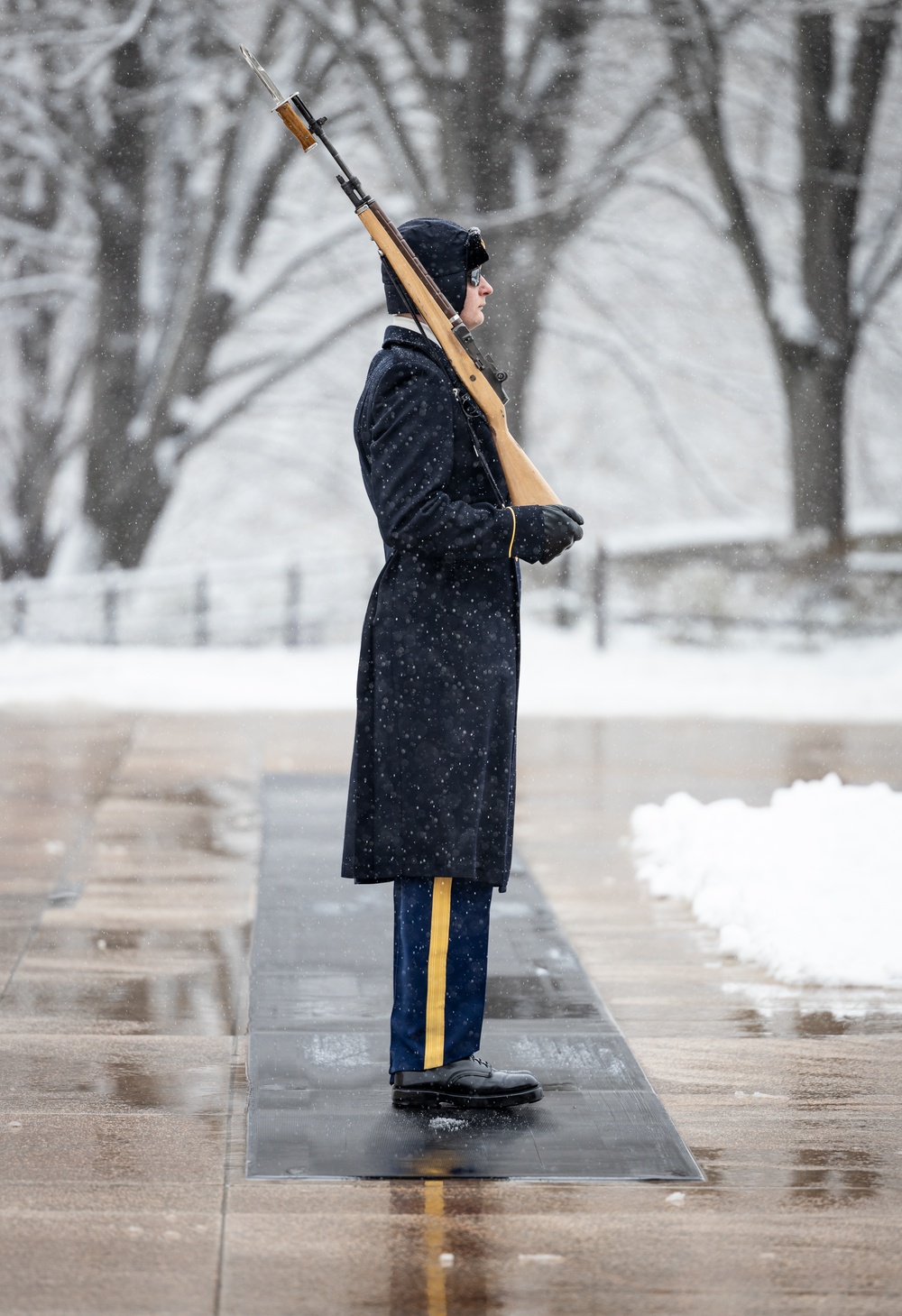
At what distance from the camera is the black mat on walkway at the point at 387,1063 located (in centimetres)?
328

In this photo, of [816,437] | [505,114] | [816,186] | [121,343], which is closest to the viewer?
[816,437]

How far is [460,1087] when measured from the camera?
11.6 ft

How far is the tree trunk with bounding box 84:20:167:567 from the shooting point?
55.7ft

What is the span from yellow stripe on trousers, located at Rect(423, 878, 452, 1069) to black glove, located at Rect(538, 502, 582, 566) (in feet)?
2.29

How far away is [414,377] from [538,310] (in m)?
14.4

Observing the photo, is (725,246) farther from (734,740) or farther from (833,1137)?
(833,1137)

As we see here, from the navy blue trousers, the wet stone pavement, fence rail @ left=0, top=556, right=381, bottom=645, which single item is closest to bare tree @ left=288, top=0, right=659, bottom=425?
fence rail @ left=0, top=556, right=381, bottom=645

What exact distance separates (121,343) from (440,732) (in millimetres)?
Result: 14370

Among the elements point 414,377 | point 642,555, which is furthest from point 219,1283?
point 642,555

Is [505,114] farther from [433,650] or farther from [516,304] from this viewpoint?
[433,650]

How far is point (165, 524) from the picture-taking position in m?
24.8

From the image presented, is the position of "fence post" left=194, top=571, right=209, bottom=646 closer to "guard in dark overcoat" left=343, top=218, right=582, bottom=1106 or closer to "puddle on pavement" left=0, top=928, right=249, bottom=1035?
"puddle on pavement" left=0, top=928, right=249, bottom=1035

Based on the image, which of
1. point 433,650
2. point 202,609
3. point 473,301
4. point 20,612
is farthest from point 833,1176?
point 20,612

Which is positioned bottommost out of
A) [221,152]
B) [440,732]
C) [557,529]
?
[440,732]
